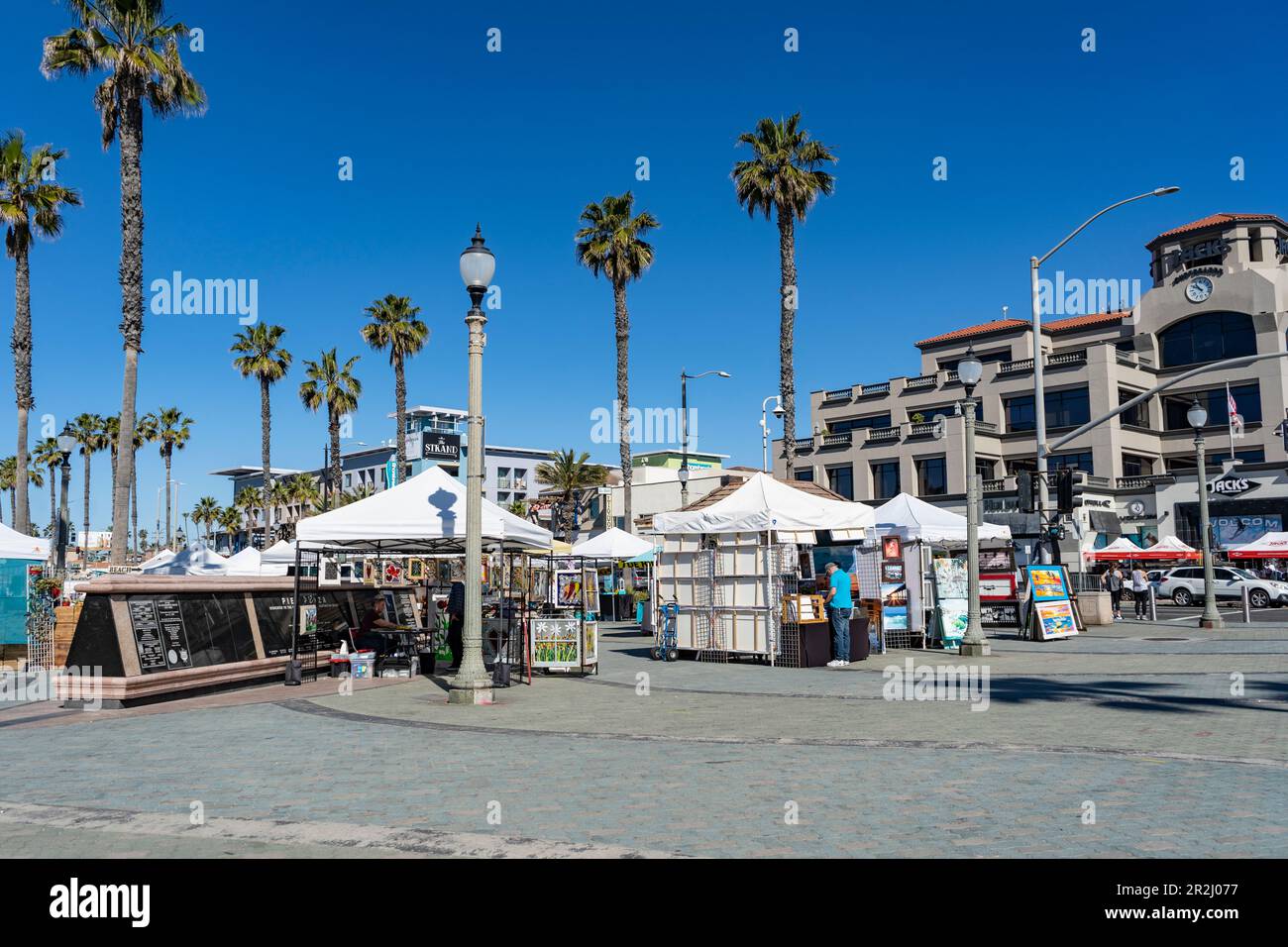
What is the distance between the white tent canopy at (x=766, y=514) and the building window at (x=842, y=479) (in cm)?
4415

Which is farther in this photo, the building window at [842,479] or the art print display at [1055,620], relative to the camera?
the building window at [842,479]

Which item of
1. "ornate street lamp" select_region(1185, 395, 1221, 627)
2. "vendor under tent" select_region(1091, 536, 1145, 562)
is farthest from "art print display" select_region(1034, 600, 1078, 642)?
"vendor under tent" select_region(1091, 536, 1145, 562)

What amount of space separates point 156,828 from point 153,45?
25682 mm

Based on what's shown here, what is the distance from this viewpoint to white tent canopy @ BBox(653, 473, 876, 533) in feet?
57.5

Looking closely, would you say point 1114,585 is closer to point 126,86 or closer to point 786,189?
point 786,189

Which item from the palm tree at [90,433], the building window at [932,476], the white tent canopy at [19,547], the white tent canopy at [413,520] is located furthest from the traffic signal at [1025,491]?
the palm tree at [90,433]

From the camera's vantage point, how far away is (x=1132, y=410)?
5631 cm

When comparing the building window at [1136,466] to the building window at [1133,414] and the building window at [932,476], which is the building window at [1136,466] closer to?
the building window at [1133,414]

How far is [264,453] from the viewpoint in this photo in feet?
174

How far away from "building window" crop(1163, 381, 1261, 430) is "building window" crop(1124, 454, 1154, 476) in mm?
2827

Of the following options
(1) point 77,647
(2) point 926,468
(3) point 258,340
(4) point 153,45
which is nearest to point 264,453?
(3) point 258,340

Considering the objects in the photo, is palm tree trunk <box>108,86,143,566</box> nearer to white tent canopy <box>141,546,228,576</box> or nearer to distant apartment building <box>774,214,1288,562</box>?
white tent canopy <box>141,546,228,576</box>

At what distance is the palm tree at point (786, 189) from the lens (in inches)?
1307
